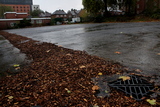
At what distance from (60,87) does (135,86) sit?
1.38 m

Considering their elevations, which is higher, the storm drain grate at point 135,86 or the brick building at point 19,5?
the brick building at point 19,5

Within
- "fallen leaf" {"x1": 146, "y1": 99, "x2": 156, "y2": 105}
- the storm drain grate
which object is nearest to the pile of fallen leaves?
"fallen leaf" {"x1": 146, "y1": 99, "x2": 156, "y2": 105}

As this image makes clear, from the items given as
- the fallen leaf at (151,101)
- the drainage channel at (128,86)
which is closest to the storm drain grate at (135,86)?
the drainage channel at (128,86)

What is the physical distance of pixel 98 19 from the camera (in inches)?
1417

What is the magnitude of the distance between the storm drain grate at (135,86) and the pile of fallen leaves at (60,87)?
148 mm

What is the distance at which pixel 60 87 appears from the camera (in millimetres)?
2367

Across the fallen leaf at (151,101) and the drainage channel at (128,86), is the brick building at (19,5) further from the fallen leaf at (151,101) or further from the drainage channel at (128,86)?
the fallen leaf at (151,101)

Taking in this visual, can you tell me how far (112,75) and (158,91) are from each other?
0.90 meters

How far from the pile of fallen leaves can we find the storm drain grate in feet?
0.49

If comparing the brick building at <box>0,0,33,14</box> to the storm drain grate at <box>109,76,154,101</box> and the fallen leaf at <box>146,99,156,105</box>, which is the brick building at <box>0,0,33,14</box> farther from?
the fallen leaf at <box>146,99,156,105</box>

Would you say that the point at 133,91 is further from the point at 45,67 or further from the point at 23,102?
the point at 45,67

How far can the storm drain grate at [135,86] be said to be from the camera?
213 cm

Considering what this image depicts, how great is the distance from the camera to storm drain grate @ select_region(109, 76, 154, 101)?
2.13 metres

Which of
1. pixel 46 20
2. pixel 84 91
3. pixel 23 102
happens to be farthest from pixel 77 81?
pixel 46 20
